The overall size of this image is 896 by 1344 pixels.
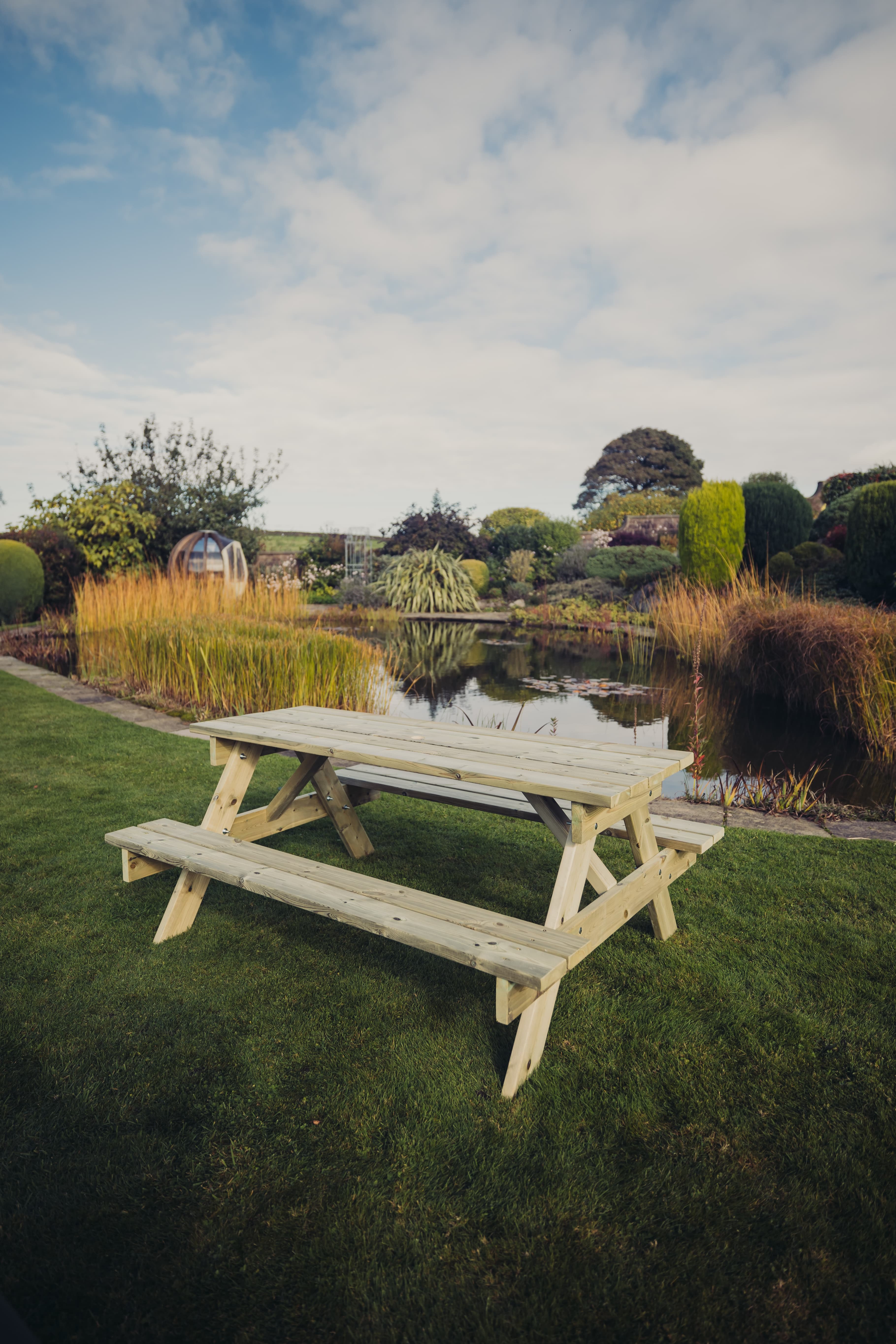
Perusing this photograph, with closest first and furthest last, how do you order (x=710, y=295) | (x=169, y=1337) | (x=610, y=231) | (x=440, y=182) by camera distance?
(x=169, y=1337) < (x=440, y=182) < (x=610, y=231) < (x=710, y=295)

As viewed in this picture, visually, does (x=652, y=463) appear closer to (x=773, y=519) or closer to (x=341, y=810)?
(x=773, y=519)

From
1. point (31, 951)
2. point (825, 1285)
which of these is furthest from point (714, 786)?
point (31, 951)

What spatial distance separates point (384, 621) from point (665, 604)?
6.26 metres

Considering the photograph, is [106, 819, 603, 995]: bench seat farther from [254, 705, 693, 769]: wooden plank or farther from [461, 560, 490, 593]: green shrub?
[461, 560, 490, 593]: green shrub

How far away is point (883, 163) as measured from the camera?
827 centimetres

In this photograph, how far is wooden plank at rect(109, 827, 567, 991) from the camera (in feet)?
4.80

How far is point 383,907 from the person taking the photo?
1.74 meters

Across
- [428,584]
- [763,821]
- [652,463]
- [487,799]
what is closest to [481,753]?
[487,799]

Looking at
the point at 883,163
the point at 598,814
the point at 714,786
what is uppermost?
the point at 883,163

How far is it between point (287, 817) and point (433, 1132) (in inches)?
56.9

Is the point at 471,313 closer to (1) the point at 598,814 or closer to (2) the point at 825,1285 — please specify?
(1) the point at 598,814

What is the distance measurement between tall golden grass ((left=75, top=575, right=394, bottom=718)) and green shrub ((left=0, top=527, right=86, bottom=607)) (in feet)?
17.1

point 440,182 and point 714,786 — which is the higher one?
point 440,182

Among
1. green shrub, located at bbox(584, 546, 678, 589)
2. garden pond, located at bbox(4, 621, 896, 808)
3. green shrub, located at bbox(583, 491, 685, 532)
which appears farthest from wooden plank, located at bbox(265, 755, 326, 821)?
green shrub, located at bbox(583, 491, 685, 532)
